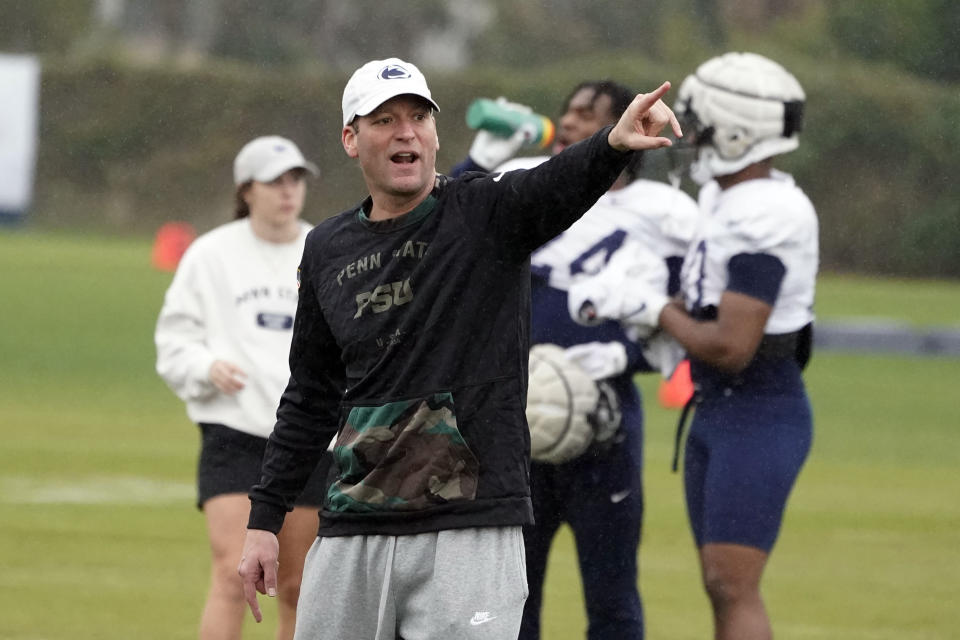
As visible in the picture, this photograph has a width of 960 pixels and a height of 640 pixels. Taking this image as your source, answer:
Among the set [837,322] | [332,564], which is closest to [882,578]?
[332,564]

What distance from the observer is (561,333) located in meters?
6.18

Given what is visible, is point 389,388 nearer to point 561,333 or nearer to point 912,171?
point 561,333

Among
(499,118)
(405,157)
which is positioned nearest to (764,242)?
(499,118)

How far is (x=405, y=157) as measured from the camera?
4258 mm

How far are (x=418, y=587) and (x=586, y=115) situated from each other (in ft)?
8.07

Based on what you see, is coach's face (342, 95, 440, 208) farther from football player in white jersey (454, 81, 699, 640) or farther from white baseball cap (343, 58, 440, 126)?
football player in white jersey (454, 81, 699, 640)

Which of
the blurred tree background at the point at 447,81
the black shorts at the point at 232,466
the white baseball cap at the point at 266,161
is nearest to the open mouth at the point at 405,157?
the black shorts at the point at 232,466

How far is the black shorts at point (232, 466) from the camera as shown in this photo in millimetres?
6461

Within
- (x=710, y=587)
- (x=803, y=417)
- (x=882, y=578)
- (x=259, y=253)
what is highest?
(x=259, y=253)

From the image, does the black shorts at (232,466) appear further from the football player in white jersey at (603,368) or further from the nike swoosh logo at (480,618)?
the nike swoosh logo at (480,618)

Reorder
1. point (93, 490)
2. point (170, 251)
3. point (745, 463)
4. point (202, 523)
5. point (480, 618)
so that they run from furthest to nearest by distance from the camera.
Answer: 1. point (170, 251)
2. point (93, 490)
3. point (202, 523)
4. point (745, 463)
5. point (480, 618)

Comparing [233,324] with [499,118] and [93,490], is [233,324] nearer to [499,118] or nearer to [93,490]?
[499,118]

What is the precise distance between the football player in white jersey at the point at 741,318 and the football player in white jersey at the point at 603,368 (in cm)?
24

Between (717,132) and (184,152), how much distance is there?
40578mm
